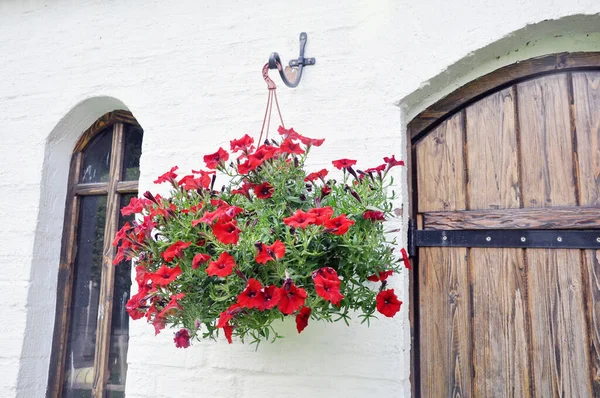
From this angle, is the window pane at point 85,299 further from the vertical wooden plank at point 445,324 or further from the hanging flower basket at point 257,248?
the vertical wooden plank at point 445,324

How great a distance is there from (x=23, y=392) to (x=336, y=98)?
1833 mm

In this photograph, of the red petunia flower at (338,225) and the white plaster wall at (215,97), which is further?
the white plaster wall at (215,97)

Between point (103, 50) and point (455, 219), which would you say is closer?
point (455, 219)

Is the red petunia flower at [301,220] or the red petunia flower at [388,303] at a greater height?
the red petunia flower at [301,220]

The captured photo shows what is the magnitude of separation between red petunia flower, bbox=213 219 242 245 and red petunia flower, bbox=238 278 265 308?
108 mm

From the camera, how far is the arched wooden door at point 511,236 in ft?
4.96

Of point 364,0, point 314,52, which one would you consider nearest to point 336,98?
point 314,52

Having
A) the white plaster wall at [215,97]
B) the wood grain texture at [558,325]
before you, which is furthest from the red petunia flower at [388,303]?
the wood grain texture at [558,325]

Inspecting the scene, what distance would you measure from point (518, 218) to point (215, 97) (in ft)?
4.17

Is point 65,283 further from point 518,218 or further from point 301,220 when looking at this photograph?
point 518,218

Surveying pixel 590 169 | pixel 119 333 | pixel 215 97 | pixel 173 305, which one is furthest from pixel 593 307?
pixel 119 333

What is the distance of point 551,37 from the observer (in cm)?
165

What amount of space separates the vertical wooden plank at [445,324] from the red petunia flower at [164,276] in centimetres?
92

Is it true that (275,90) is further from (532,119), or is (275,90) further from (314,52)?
(532,119)
